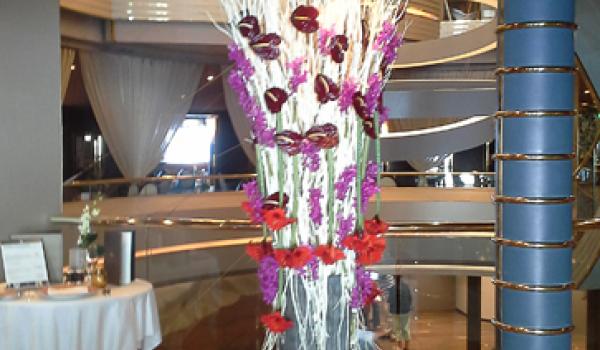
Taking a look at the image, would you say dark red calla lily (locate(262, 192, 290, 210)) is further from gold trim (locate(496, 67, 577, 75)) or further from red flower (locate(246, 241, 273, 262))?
gold trim (locate(496, 67, 577, 75))

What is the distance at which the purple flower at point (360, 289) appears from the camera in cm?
181

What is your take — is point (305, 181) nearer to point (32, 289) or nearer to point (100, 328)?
point (100, 328)

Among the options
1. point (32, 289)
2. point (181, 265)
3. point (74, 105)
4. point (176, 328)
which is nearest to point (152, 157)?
point (74, 105)

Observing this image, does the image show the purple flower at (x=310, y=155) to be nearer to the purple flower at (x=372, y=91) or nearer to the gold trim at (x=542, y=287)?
the purple flower at (x=372, y=91)

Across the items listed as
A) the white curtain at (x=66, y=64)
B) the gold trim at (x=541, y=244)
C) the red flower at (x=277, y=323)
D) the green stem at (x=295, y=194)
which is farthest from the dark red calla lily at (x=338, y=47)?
the white curtain at (x=66, y=64)

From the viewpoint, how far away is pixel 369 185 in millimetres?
1788

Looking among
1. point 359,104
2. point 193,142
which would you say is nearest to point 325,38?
point 359,104

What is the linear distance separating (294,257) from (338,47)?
46 cm

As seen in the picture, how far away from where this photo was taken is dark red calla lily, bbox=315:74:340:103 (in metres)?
1.68

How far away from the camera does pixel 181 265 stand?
21.1ft

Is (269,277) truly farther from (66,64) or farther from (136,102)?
(136,102)

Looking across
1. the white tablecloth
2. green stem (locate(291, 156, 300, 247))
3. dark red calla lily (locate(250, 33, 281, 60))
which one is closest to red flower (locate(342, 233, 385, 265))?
green stem (locate(291, 156, 300, 247))

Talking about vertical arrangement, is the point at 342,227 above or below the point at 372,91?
below

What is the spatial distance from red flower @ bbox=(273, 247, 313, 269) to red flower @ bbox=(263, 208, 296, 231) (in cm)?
6
